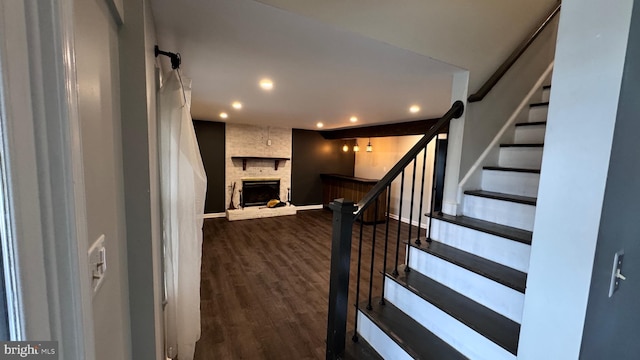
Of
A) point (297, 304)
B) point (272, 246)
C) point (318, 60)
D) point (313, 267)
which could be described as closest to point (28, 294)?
point (318, 60)

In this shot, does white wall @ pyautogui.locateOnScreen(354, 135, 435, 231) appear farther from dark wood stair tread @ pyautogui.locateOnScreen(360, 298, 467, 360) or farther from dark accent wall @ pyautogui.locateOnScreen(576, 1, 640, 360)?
dark accent wall @ pyautogui.locateOnScreen(576, 1, 640, 360)

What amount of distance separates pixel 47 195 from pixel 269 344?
2.15 metres

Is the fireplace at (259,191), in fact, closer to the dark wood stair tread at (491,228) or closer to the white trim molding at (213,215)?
the white trim molding at (213,215)

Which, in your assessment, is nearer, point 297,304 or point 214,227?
point 297,304

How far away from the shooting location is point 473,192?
2.02m

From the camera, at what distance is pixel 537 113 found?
2.27m

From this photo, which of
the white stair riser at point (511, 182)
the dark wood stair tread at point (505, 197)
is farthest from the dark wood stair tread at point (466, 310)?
the white stair riser at point (511, 182)

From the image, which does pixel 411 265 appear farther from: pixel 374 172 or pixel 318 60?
pixel 374 172

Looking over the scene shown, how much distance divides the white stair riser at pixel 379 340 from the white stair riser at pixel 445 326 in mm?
229

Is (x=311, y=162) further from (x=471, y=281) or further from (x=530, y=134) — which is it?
(x=471, y=281)

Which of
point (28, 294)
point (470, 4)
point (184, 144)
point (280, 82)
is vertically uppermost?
point (470, 4)

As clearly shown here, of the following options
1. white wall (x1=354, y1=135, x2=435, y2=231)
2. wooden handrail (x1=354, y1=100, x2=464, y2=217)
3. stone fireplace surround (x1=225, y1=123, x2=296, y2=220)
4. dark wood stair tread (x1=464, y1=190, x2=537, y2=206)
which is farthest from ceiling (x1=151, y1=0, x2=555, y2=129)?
stone fireplace surround (x1=225, y1=123, x2=296, y2=220)

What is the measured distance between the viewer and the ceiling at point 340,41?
4.60 feet

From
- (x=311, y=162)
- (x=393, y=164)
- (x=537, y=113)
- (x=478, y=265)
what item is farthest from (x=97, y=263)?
(x=311, y=162)
